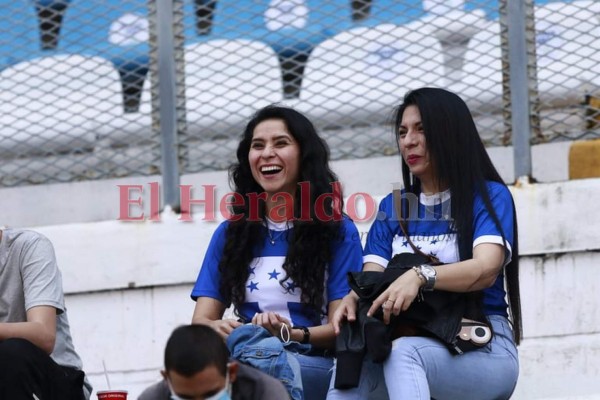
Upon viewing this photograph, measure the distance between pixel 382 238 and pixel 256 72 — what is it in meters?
1.73

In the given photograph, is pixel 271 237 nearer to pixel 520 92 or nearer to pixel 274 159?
pixel 274 159

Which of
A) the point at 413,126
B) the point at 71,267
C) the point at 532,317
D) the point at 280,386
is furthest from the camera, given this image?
the point at 71,267

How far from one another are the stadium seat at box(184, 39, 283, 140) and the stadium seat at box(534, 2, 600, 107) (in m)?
1.23

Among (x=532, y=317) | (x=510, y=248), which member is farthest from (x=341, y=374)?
(x=532, y=317)

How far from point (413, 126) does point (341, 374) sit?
3.07 feet

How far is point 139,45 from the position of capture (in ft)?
21.2

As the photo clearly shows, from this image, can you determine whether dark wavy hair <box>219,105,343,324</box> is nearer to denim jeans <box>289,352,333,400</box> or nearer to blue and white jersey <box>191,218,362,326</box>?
blue and white jersey <box>191,218,362,326</box>

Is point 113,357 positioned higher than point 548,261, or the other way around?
point 548,261

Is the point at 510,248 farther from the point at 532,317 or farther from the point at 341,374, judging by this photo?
the point at 532,317

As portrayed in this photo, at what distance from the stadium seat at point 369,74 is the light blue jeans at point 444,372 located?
199cm

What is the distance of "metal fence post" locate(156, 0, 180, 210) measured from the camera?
6109mm

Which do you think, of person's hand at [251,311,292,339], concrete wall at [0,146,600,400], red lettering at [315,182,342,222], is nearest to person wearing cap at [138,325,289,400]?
person's hand at [251,311,292,339]

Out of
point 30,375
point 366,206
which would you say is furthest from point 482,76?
point 30,375

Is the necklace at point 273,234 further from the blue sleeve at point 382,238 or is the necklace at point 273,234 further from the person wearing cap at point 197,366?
the person wearing cap at point 197,366
